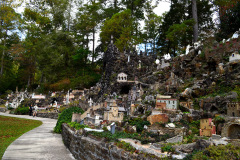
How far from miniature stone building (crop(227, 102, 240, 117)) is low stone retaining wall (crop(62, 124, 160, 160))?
6236 millimetres

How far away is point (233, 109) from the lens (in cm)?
895

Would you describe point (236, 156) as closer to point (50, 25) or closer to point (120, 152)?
point (120, 152)

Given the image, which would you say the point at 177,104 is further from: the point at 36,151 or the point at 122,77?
the point at 122,77

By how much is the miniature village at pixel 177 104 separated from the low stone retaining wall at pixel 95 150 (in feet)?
1.11

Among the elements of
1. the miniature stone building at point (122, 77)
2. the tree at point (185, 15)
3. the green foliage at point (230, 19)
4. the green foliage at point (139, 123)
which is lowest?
the green foliage at point (139, 123)

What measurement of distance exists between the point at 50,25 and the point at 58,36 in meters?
6.42

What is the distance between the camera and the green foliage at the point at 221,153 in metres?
3.47

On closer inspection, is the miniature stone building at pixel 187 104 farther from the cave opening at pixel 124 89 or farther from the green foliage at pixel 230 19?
the green foliage at pixel 230 19

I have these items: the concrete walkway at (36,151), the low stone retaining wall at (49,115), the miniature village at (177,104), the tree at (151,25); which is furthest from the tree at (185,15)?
the concrete walkway at (36,151)

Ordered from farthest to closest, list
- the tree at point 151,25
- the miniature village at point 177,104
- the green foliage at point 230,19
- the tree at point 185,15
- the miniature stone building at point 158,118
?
1. the tree at point 151,25
2. the tree at point 185,15
3. the green foliage at point 230,19
4. the miniature stone building at point 158,118
5. the miniature village at point 177,104

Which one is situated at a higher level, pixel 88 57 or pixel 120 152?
pixel 88 57

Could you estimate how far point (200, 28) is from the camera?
102 feet

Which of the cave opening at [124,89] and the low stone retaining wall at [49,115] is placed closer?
the cave opening at [124,89]

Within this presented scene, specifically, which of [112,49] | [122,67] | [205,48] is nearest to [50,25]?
[112,49]
